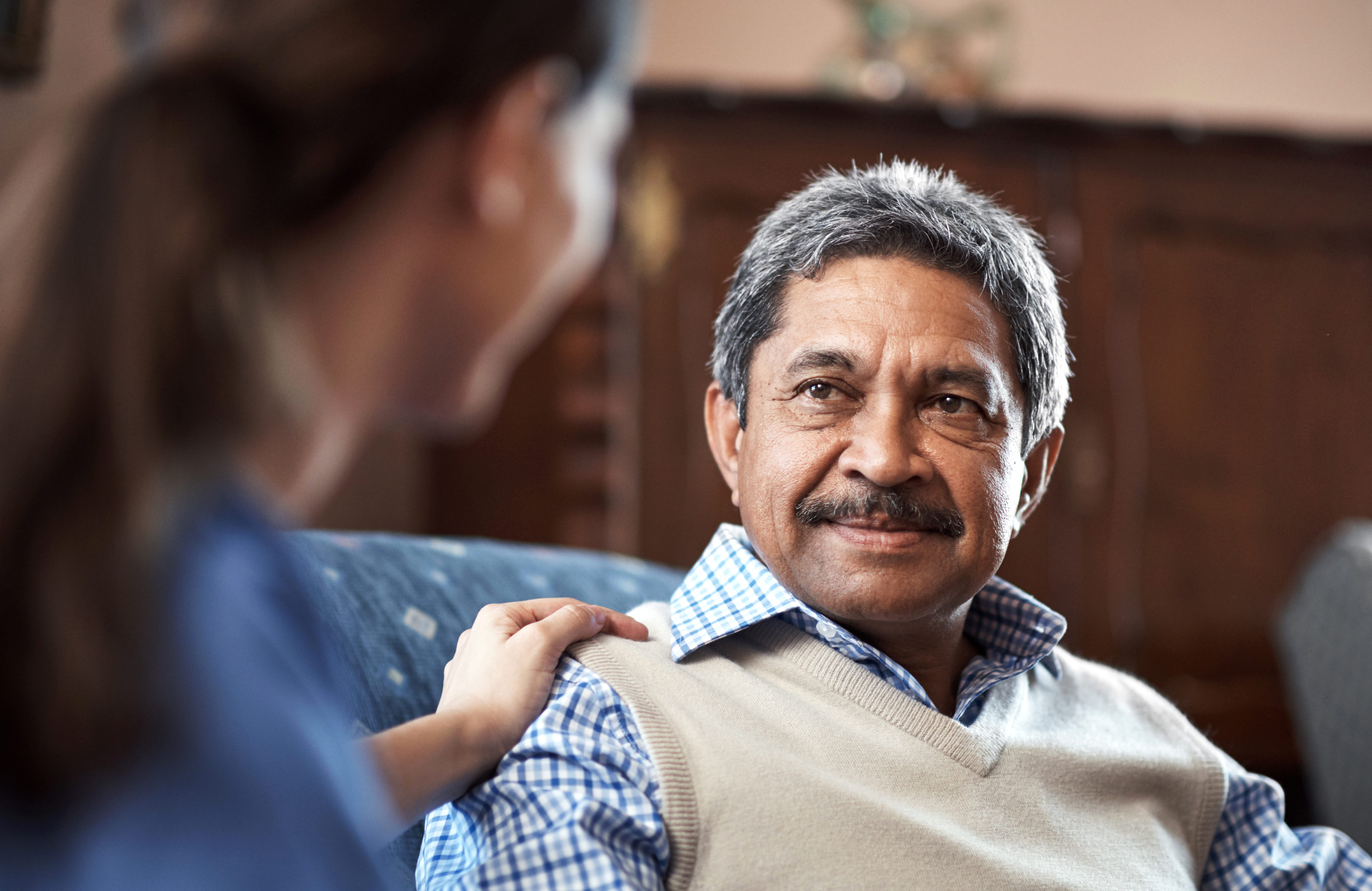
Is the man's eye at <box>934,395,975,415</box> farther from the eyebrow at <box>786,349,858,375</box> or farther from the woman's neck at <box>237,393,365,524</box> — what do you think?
the woman's neck at <box>237,393,365,524</box>

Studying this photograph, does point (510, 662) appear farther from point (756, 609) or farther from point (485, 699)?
point (756, 609)

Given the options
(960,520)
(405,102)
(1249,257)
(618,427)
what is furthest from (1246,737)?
(405,102)

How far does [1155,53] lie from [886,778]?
3.32 m

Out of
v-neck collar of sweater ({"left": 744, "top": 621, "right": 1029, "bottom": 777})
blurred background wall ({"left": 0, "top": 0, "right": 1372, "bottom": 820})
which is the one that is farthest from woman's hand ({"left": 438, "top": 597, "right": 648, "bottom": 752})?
blurred background wall ({"left": 0, "top": 0, "right": 1372, "bottom": 820})

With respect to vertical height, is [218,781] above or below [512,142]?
below

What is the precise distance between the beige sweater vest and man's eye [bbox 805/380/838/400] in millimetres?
208

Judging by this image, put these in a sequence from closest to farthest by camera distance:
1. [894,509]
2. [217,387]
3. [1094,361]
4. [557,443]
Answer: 1. [217,387]
2. [894,509]
3. [557,443]
4. [1094,361]

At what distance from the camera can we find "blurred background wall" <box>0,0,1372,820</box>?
7.97ft

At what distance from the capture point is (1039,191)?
8.60ft

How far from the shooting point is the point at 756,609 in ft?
3.23

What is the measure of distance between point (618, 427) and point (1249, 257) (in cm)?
158

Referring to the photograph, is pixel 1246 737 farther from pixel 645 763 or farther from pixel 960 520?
pixel 645 763

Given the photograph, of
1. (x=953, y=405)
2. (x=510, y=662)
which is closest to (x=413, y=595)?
(x=510, y=662)

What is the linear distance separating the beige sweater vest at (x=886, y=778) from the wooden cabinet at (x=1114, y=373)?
135cm
